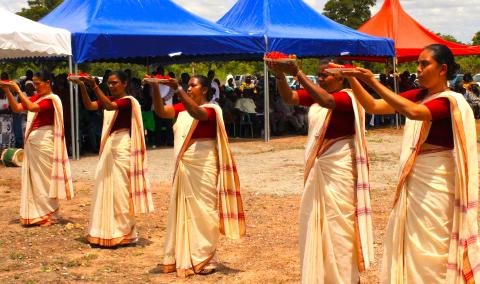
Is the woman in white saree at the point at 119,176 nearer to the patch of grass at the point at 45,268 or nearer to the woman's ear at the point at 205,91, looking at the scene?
the patch of grass at the point at 45,268

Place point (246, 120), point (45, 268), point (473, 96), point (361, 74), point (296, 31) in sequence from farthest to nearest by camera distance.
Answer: point (473, 96) < point (246, 120) < point (296, 31) < point (45, 268) < point (361, 74)

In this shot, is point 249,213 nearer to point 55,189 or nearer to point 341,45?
point 55,189

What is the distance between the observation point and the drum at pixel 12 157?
526 inches

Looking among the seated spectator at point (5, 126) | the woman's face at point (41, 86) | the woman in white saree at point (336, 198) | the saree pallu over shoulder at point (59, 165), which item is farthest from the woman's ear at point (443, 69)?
the seated spectator at point (5, 126)

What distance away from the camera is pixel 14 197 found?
10.6m

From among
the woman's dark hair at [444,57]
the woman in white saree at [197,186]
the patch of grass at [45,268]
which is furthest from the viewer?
the patch of grass at [45,268]

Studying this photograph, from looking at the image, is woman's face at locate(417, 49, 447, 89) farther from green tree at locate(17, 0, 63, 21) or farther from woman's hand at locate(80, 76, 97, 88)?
green tree at locate(17, 0, 63, 21)

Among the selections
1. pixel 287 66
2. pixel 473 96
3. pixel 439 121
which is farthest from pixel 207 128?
pixel 473 96

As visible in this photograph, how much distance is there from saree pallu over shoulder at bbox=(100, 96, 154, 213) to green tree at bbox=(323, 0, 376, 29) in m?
43.3

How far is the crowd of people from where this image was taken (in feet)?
13.8

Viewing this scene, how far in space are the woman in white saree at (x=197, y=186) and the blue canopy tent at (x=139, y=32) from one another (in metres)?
7.60

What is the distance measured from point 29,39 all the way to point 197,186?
6964mm

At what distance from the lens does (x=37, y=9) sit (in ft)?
132

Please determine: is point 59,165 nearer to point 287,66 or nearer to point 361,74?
point 287,66
